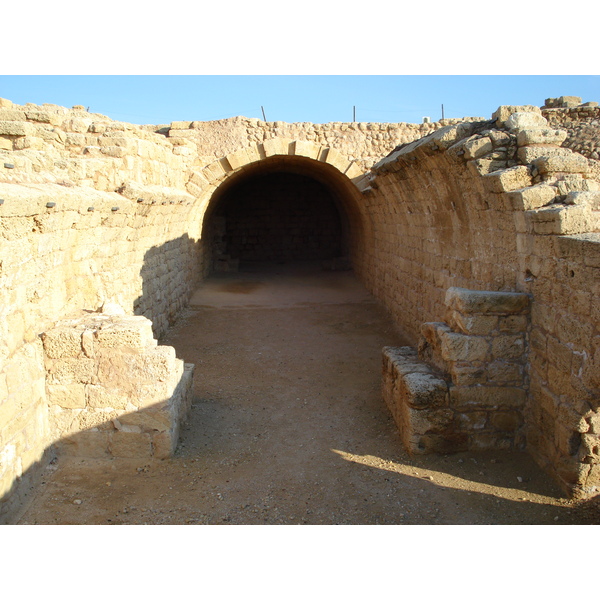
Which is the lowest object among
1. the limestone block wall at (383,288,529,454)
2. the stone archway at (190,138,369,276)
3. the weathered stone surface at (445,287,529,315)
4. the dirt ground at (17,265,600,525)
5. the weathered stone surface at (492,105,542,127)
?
the dirt ground at (17,265,600,525)

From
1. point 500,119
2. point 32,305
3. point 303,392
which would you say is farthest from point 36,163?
point 500,119

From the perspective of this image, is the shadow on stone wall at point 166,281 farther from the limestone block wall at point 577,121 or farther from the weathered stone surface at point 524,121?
the limestone block wall at point 577,121

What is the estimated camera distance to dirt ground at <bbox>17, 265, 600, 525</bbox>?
333 centimetres

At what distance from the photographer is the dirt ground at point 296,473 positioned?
131 inches

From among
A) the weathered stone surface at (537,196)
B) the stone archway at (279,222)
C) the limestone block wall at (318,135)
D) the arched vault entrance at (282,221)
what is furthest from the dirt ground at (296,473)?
the arched vault entrance at (282,221)

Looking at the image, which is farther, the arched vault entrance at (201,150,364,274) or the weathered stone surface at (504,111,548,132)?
the arched vault entrance at (201,150,364,274)

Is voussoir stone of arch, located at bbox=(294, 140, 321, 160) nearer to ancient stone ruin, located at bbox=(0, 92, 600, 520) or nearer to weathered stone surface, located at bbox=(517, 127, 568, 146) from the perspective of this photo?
ancient stone ruin, located at bbox=(0, 92, 600, 520)

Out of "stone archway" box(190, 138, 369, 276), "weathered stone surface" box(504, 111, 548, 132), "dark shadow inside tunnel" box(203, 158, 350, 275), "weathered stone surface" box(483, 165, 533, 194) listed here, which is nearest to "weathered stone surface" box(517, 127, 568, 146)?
"weathered stone surface" box(504, 111, 548, 132)

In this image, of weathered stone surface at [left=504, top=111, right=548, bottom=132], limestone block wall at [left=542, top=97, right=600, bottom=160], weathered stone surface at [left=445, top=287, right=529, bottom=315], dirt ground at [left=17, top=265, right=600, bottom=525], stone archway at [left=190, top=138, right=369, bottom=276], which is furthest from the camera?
stone archway at [left=190, top=138, right=369, bottom=276]

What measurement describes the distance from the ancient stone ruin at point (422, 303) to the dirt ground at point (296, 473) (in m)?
0.18

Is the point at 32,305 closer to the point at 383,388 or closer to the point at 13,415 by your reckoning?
the point at 13,415

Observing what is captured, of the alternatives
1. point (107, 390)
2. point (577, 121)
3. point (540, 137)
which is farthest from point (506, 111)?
point (577, 121)

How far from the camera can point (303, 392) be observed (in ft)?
18.8

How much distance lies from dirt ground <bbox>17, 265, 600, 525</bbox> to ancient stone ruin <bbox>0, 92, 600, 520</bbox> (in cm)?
18
